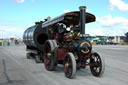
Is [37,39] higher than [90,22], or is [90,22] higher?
[90,22]

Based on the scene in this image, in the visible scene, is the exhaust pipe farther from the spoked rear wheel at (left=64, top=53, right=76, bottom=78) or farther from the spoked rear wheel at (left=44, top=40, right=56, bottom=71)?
the spoked rear wheel at (left=44, top=40, right=56, bottom=71)

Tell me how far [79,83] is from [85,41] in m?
1.57

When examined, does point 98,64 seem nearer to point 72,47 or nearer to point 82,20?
point 72,47

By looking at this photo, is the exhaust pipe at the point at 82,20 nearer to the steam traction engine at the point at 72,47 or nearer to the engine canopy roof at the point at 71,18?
the steam traction engine at the point at 72,47

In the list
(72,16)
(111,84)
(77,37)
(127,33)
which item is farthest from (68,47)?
(127,33)

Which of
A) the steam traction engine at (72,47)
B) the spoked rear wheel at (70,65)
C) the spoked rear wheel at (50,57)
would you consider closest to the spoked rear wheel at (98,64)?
the steam traction engine at (72,47)

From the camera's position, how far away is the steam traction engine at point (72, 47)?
6098 millimetres

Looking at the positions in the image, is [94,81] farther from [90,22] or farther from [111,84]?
[90,22]

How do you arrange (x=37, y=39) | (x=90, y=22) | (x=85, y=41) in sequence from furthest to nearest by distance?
1. (x=37, y=39)
2. (x=90, y=22)
3. (x=85, y=41)

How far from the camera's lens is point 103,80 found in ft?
19.0

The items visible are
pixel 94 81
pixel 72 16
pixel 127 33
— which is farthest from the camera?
pixel 127 33

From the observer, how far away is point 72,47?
635 centimetres

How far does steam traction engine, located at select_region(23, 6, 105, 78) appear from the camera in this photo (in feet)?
20.0

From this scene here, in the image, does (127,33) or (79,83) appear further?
(127,33)
